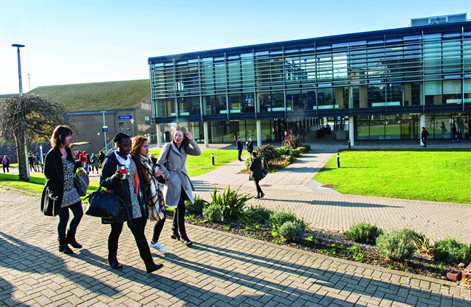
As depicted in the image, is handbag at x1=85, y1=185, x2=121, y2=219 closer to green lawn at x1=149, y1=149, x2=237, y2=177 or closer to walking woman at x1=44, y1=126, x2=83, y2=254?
walking woman at x1=44, y1=126, x2=83, y2=254

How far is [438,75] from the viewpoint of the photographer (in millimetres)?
30516

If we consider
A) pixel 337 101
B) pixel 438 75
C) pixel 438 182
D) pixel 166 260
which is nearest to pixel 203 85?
pixel 337 101

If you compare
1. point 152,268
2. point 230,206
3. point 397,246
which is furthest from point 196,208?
point 397,246

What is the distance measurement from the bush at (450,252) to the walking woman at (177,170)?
3811 mm

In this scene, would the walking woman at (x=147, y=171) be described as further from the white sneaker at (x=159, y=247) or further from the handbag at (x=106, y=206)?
the white sneaker at (x=159, y=247)

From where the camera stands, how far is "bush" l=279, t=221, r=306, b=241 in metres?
6.36

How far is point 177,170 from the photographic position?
20.1 ft

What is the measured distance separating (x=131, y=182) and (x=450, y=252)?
4.66 m

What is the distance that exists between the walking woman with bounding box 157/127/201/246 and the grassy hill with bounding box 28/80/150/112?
45.8 meters

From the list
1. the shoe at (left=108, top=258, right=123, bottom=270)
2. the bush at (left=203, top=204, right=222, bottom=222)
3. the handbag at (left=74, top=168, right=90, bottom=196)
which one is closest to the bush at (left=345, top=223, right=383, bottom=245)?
the bush at (left=203, top=204, right=222, bottom=222)

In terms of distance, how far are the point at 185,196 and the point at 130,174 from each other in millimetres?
1434

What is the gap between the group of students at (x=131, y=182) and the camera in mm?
4918

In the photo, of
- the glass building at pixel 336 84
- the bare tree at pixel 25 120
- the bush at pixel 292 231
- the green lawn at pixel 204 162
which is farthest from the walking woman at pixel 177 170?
the glass building at pixel 336 84

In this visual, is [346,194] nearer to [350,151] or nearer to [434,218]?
[434,218]
